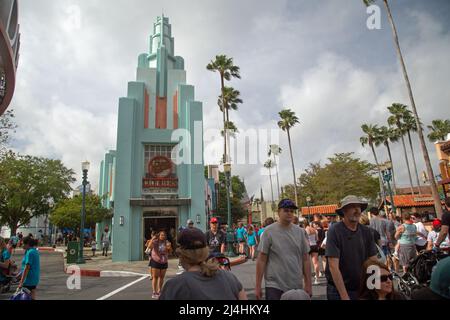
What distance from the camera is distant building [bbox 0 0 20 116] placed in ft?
29.6

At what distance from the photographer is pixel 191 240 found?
2258 millimetres

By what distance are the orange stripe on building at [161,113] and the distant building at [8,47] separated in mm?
8436

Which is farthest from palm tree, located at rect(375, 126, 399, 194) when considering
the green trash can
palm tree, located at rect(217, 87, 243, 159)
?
the green trash can

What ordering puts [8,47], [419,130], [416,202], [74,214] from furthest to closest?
[416,202] → [74,214] → [419,130] → [8,47]

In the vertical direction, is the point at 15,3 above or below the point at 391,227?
above

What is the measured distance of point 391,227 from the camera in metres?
8.65

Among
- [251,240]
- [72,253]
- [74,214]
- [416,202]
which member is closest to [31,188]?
[74,214]

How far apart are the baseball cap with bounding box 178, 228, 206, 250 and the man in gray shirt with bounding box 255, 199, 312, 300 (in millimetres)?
1456

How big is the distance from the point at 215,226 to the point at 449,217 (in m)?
4.67

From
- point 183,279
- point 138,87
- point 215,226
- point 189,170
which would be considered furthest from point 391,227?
point 138,87

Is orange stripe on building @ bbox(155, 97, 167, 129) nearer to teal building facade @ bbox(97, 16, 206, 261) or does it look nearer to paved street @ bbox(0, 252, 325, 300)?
teal building facade @ bbox(97, 16, 206, 261)

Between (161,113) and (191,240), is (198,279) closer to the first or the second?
(191,240)

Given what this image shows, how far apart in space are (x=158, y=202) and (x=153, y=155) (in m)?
3.03
